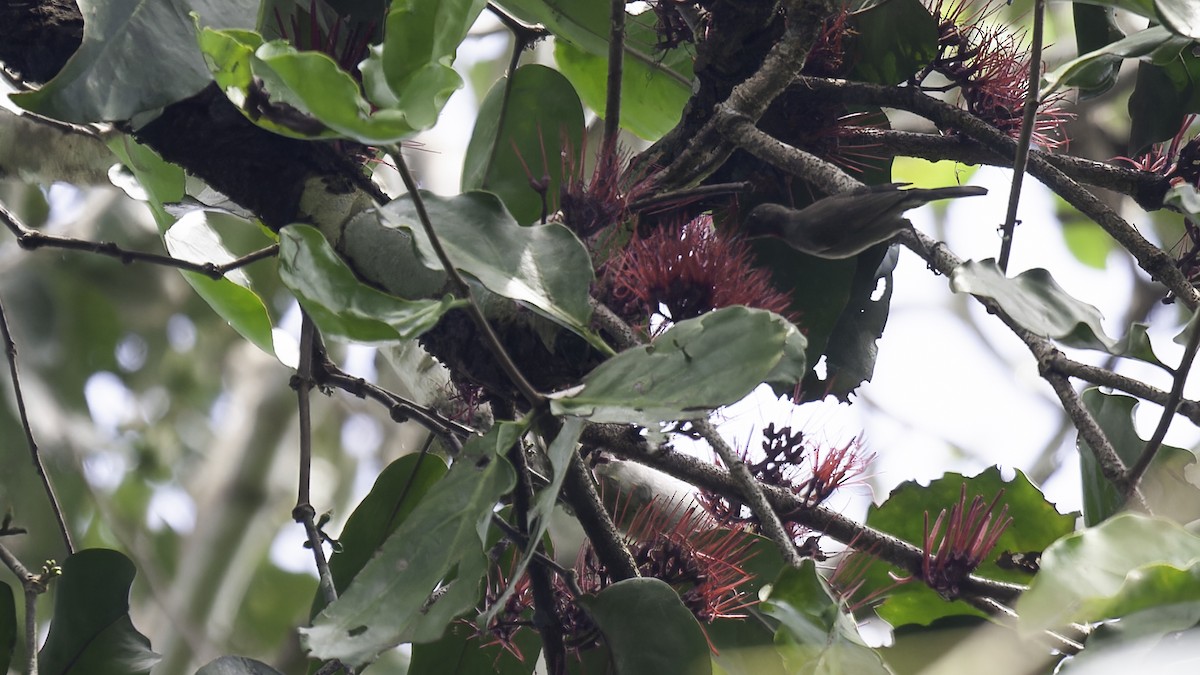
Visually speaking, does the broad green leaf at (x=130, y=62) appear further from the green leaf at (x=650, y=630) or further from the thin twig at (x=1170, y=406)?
the thin twig at (x=1170, y=406)

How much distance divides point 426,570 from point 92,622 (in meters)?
0.37

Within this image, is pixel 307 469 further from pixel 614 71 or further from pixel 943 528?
pixel 943 528

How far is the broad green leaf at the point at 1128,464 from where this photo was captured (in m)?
0.70

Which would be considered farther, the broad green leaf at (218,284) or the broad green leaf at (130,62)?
the broad green leaf at (218,284)

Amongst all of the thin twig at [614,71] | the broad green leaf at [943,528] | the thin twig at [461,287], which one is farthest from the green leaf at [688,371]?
the broad green leaf at [943,528]

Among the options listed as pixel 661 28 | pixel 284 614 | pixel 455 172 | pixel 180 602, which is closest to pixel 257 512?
pixel 180 602

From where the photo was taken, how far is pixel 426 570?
47 centimetres

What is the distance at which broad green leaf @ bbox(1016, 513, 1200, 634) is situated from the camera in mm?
375

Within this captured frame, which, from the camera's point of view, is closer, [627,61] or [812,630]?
[812,630]

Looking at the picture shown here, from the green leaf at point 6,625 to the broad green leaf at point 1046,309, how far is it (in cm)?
66

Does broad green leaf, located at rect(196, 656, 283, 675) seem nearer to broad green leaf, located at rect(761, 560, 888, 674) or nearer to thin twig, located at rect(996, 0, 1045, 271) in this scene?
broad green leaf, located at rect(761, 560, 888, 674)


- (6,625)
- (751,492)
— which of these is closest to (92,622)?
(6,625)

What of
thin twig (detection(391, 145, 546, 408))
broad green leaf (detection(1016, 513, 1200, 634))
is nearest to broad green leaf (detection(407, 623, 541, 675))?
thin twig (detection(391, 145, 546, 408))

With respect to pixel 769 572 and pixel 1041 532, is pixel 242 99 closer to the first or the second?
pixel 769 572
